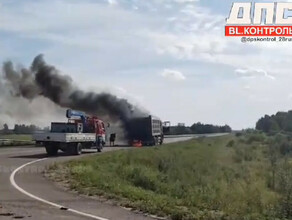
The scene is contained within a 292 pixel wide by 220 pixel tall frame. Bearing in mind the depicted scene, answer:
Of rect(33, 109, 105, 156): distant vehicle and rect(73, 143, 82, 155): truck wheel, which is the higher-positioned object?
rect(33, 109, 105, 156): distant vehicle

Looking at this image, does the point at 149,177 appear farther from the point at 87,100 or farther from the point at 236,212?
the point at 87,100

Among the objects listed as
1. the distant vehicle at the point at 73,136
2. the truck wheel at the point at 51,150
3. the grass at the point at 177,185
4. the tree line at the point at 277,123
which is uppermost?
the tree line at the point at 277,123

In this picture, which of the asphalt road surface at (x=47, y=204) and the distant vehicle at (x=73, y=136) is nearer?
the asphalt road surface at (x=47, y=204)

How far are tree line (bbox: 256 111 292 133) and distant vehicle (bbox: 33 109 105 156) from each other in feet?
189

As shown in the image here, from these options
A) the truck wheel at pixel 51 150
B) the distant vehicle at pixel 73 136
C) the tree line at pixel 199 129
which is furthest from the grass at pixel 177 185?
the tree line at pixel 199 129

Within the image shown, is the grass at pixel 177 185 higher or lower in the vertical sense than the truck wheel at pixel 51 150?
lower

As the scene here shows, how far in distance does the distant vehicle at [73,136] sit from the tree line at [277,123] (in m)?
57.7

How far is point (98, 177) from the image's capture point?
18.8m

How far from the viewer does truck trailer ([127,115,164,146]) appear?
5131cm

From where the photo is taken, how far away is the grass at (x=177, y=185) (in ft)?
Answer: 38.6

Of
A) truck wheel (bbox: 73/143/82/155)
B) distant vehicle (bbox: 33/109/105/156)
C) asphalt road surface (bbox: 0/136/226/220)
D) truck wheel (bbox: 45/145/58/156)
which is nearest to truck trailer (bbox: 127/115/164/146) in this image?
distant vehicle (bbox: 33/109/105/156)

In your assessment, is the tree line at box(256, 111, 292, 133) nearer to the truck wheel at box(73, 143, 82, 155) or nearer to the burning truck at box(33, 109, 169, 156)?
the burning truck at box(33, 109, 169, 156)

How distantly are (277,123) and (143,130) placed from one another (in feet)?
185

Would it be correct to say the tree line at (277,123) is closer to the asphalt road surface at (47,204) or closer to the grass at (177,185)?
the grass at (177,185)
